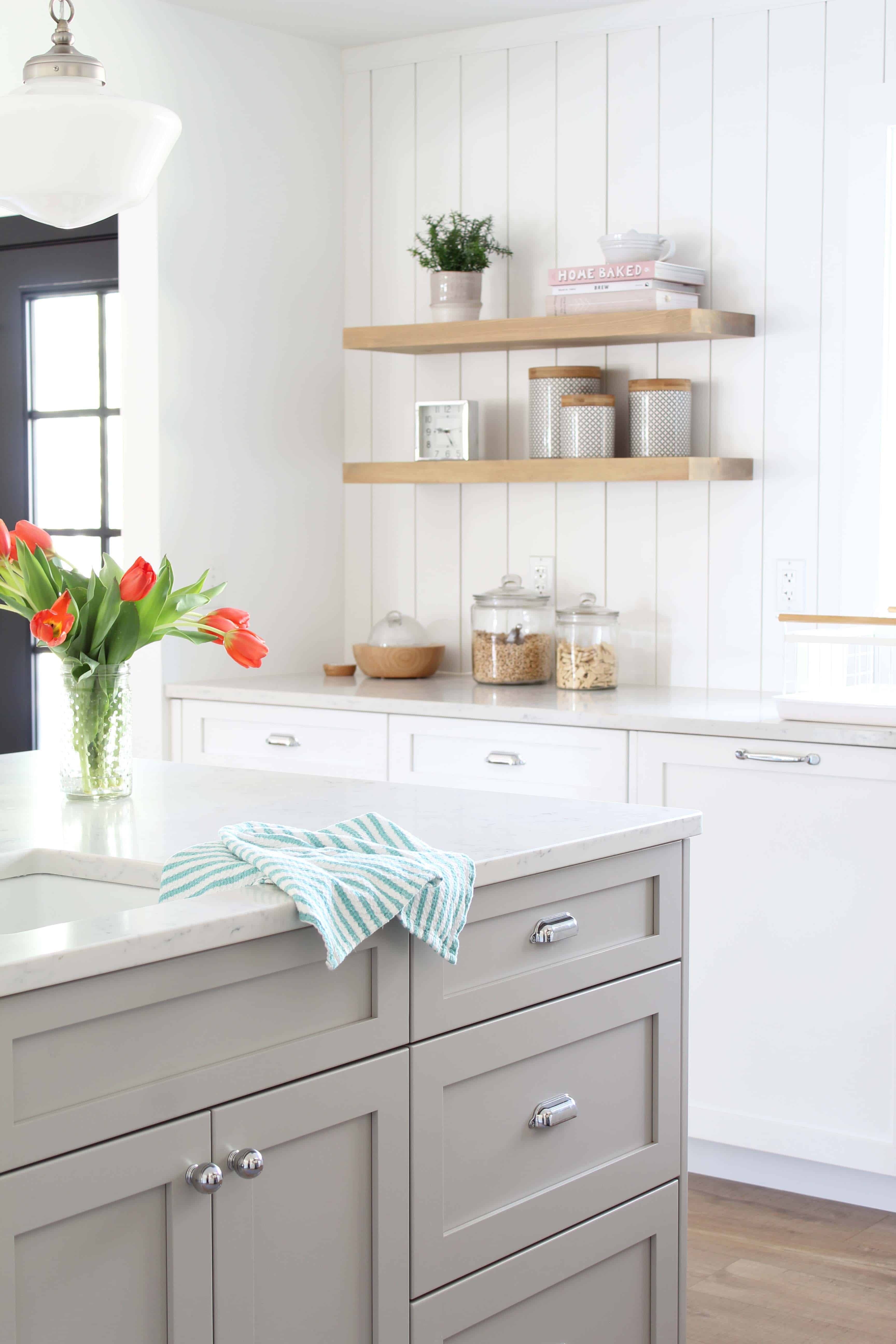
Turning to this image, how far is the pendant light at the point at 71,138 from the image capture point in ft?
5.78

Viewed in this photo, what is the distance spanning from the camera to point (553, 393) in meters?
3.64

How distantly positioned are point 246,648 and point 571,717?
47.1 inches

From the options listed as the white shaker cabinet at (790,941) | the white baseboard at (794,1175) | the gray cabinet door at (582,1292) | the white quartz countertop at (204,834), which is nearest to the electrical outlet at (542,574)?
the white shaker cabinet at (790,941)

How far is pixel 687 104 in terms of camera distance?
3555 millimetres

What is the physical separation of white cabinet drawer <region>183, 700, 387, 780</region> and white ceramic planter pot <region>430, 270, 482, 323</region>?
102 centimetres

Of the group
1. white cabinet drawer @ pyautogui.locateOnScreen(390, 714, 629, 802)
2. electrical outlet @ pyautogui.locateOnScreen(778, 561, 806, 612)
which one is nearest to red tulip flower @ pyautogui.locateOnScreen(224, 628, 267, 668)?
white cabinet drawer @ pyautogui.locateOnScreen(390, 714, 629, 802)

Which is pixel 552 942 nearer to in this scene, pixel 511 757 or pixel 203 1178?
pixel 203 1178

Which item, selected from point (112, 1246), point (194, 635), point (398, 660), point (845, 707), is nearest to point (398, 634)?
point (398, 660)

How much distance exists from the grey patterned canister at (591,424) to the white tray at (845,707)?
0.87 metres

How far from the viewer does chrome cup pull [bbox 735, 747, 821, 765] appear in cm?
288

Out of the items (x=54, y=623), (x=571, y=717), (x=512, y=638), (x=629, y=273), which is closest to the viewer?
(x=54, y=623)

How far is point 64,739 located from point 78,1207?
3.08ft

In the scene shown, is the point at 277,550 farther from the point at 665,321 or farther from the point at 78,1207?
the point at 78,1207

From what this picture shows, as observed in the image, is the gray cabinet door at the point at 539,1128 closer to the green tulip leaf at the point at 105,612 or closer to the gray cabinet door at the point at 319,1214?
the gray cabinet door at the point at 319,1214
